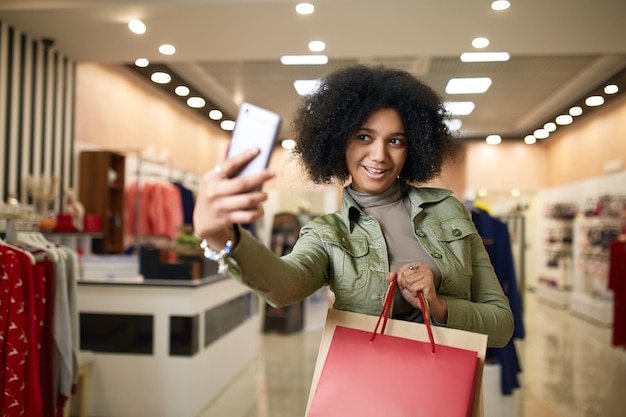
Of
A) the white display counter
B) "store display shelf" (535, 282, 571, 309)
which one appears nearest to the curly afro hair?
the white display counter

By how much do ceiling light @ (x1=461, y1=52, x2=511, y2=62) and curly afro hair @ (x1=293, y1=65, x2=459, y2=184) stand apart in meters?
3.20

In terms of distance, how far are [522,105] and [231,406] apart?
337 cm

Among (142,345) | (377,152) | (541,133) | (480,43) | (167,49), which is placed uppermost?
(480,43)

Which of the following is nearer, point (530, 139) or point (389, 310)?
point (389, 310)

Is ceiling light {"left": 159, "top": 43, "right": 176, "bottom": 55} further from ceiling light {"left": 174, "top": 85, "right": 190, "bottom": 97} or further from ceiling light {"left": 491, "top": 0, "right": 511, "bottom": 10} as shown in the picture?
Answer: ceiling light {"left": 491, "top": 0, "right": 511, "bottom": 10}

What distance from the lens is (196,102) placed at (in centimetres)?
377

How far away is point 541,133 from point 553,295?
7.07 meters

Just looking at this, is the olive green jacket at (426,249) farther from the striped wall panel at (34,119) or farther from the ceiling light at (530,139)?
the striped wall panel at (34,119)

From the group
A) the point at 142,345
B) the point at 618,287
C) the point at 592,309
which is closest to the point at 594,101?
the point at 618,287

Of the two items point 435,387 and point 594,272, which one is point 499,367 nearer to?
point 435,387

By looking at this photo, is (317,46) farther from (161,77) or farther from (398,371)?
(398,371)

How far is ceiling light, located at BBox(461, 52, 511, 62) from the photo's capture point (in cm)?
448

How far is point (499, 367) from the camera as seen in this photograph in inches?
142

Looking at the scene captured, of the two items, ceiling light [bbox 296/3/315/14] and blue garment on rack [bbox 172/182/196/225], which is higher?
ceiling light [bbox 296/3/315/14]
